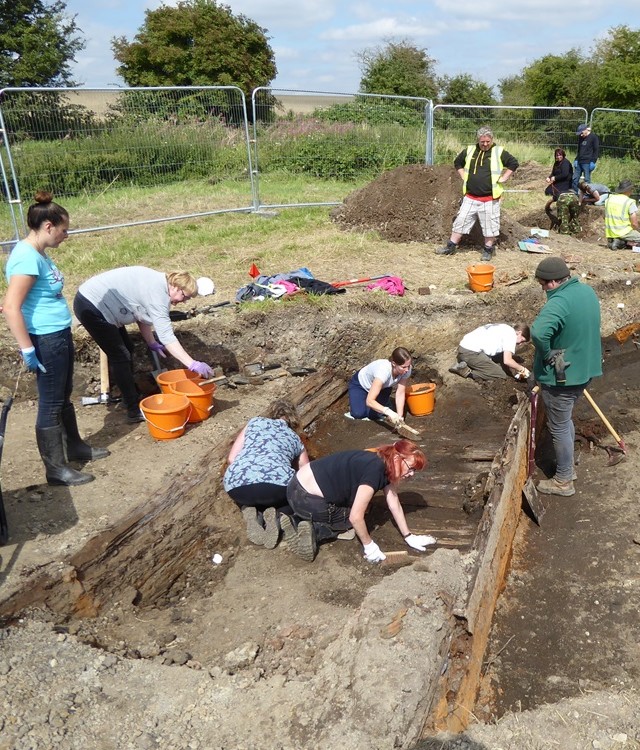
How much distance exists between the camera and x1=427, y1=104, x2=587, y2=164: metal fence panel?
47.7 feet

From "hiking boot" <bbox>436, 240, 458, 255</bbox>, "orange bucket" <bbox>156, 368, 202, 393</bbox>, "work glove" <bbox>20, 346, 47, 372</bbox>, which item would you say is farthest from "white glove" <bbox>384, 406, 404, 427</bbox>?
"hiking boot" <bbox>436, 240, 458, 255</bbox>

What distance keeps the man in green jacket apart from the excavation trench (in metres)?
0.39

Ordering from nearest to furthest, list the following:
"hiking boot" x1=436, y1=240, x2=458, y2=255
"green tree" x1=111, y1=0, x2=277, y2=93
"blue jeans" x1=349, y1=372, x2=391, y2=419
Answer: "blue jeans" x1=349, y1=372, x2=391, y2=419
"hiking boot" x1=436, y1=240, x2=458, y2=255
"green tree" x1=111, y1=0, x2=277, y2=93

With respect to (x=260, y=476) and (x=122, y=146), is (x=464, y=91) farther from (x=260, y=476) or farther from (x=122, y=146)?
(x=260, y=476)

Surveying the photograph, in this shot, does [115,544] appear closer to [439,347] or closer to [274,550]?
[274,550]

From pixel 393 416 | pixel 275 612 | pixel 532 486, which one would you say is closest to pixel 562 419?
pixel 532 486

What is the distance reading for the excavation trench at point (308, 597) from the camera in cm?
316

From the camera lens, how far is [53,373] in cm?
460

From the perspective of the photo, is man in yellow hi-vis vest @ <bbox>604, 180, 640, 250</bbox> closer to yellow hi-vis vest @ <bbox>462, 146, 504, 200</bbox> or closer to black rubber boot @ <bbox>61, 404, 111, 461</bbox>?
yellow hi-vis vest @ <bbox>462, 146, 504, 200</bbox>

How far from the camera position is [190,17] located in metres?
26.9

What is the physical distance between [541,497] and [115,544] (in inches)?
143

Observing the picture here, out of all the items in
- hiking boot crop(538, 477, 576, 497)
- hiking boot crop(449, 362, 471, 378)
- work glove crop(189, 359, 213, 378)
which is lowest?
hiking boot crop(538, 477, 576, 497)

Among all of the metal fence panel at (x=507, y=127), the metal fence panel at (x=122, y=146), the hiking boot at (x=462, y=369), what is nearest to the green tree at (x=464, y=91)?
the metal fence panel at (x=507, y=127)

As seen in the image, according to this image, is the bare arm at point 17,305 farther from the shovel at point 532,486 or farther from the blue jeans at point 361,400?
the shovel at point 532,486
